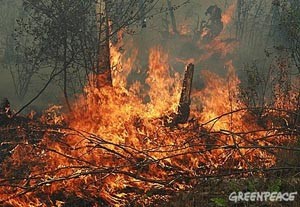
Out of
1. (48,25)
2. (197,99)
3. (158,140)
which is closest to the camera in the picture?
(158,140)

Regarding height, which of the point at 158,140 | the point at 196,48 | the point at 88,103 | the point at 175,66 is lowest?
the point at 158,140

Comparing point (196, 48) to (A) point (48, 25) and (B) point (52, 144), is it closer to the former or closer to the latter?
(A) point (48, 25)

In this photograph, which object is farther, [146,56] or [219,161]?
[146,56]

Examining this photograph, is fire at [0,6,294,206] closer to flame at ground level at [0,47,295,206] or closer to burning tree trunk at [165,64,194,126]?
flame at ground level at [0,47,295,206]

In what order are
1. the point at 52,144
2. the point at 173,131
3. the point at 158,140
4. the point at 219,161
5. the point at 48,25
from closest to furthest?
1. the point at 219,161
2. the point at 52,144
3. the point at 158,140
4. the point at 173,131
5. the point at 48,25

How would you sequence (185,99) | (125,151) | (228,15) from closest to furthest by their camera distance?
1. (125,151)
2. (185,99)
3. (228,15)

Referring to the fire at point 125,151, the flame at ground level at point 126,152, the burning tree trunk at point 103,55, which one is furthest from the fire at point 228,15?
the burning tree trunk at point 103,55

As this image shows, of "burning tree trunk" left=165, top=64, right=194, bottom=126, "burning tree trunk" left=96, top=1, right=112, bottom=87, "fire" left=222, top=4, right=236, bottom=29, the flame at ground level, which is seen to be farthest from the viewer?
"fire" left=222, top=4, right=236, bottom=29

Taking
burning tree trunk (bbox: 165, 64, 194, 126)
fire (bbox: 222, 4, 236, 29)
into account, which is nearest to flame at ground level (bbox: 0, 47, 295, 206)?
burning tree trunk (bbox: 165, 64, 194, 126)

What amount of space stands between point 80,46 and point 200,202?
28.5ft

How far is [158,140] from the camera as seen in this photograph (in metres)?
7.51

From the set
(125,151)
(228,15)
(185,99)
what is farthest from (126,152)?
(228,15)

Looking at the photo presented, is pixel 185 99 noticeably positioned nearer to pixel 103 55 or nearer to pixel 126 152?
pixel 103 55

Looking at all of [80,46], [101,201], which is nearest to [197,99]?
[80,46]
